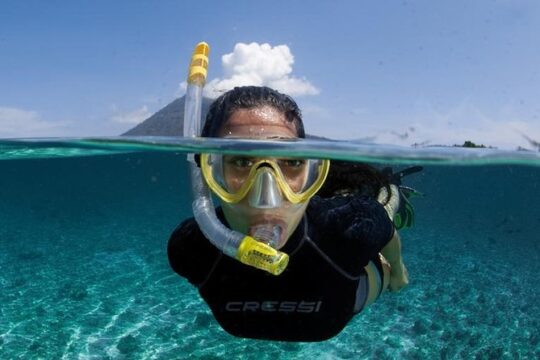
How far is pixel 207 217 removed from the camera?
3172mm

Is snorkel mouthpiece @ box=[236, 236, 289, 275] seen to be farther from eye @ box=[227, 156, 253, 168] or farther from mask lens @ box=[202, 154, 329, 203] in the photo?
eye @ box=[227, 156, 253, 168]

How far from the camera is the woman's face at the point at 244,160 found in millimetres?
3096

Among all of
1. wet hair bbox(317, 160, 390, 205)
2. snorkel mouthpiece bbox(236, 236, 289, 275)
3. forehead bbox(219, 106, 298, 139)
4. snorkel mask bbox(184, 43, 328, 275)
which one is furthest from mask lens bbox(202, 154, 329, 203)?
wet hair bbox(317, 160, 390, 205)

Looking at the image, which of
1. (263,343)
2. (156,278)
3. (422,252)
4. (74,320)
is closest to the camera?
(263,343)

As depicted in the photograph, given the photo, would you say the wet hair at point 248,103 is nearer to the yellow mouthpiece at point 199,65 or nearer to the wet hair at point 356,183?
the yellow mouthpiece at point 199,65

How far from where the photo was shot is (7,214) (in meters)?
27.5

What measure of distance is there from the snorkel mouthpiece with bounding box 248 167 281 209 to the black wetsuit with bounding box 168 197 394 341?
74 cm

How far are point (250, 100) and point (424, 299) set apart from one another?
947 centimetres

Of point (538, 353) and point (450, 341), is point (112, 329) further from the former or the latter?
point (538, 353)

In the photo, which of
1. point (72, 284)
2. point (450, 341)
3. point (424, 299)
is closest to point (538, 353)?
point (450, 341)

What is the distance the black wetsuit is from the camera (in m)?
3.78

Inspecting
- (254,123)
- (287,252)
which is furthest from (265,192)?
(254,123)

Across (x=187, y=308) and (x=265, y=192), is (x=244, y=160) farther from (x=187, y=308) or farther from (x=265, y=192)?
(x=187, y=308)

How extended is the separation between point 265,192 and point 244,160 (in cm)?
54
